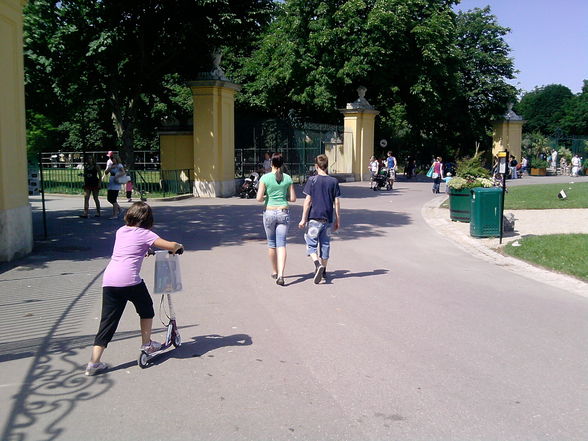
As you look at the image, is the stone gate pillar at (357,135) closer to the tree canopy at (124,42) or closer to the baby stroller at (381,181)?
the baby stroller at (381,181)

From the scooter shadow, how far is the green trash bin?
27.9 feet

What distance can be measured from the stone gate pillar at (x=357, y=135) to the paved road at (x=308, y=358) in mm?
22530

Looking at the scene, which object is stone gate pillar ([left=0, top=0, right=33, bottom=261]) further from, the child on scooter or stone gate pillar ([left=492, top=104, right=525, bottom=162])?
stone gate pillar ([left=492, top=104, right=525, bottom=162])

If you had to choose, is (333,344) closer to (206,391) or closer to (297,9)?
(206,391)

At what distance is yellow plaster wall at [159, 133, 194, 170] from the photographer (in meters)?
23.4

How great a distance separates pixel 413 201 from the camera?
870 inches

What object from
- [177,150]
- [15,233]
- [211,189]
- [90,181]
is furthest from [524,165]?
[15,233]

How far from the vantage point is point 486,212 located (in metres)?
13.3

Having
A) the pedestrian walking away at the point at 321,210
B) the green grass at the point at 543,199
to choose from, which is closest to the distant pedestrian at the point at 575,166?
the green grass at the point at 543,199

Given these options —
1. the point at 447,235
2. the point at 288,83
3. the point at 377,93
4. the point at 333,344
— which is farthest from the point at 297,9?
the point at 333,344

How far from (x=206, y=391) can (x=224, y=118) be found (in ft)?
62.5

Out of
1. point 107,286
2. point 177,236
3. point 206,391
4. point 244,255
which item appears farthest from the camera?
point 177,236

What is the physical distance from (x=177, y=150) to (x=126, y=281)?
746 inches

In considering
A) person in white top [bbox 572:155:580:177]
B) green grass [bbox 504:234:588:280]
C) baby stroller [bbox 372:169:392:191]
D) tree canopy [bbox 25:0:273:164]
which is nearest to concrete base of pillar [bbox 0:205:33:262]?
green grass [bbox 504:234:588:280]
